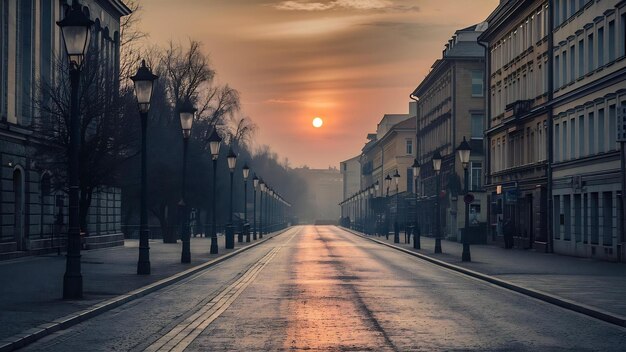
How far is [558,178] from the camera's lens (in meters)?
46.2

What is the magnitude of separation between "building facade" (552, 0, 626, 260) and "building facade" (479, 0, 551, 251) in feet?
6.49

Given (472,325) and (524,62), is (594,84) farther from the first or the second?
(472,325)

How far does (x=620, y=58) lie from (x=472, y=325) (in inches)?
968

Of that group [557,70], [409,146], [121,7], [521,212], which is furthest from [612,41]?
[409,146]

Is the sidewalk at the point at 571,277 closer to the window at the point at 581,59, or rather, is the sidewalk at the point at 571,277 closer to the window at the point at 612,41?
the window at the point at 612,41

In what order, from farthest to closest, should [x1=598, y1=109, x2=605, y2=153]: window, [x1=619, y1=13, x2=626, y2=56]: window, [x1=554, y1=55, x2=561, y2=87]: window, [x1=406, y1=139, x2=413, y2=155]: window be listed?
[x1=406, y1=139, x2=413, y2=155]: window
[x1=554, y1=55, x2=561, y2=87]: window
[x1=598, y1=109, x2=605, y2=153]: window
[x1=619, y1=13, x2=626, y2=56]: window

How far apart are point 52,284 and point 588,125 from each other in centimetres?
2621

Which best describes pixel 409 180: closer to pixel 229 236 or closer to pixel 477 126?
pixel 477 126

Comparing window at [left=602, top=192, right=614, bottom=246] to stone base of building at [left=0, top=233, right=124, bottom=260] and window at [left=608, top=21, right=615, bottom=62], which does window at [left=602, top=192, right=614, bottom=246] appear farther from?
stone base of building at [left=0, top=233, right=124, bottom=260]

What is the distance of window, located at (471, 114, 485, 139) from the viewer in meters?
76.4

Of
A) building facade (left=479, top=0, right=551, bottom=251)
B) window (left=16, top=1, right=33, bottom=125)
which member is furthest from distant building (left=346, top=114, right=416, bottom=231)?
window (left=16, top=1, right=33, bottom=125)

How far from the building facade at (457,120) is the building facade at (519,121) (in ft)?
21.3

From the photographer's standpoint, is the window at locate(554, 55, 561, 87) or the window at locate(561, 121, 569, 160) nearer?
the window at locate(561, 121, 569, 160)

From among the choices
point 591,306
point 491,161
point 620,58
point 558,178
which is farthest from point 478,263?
point 491,161
